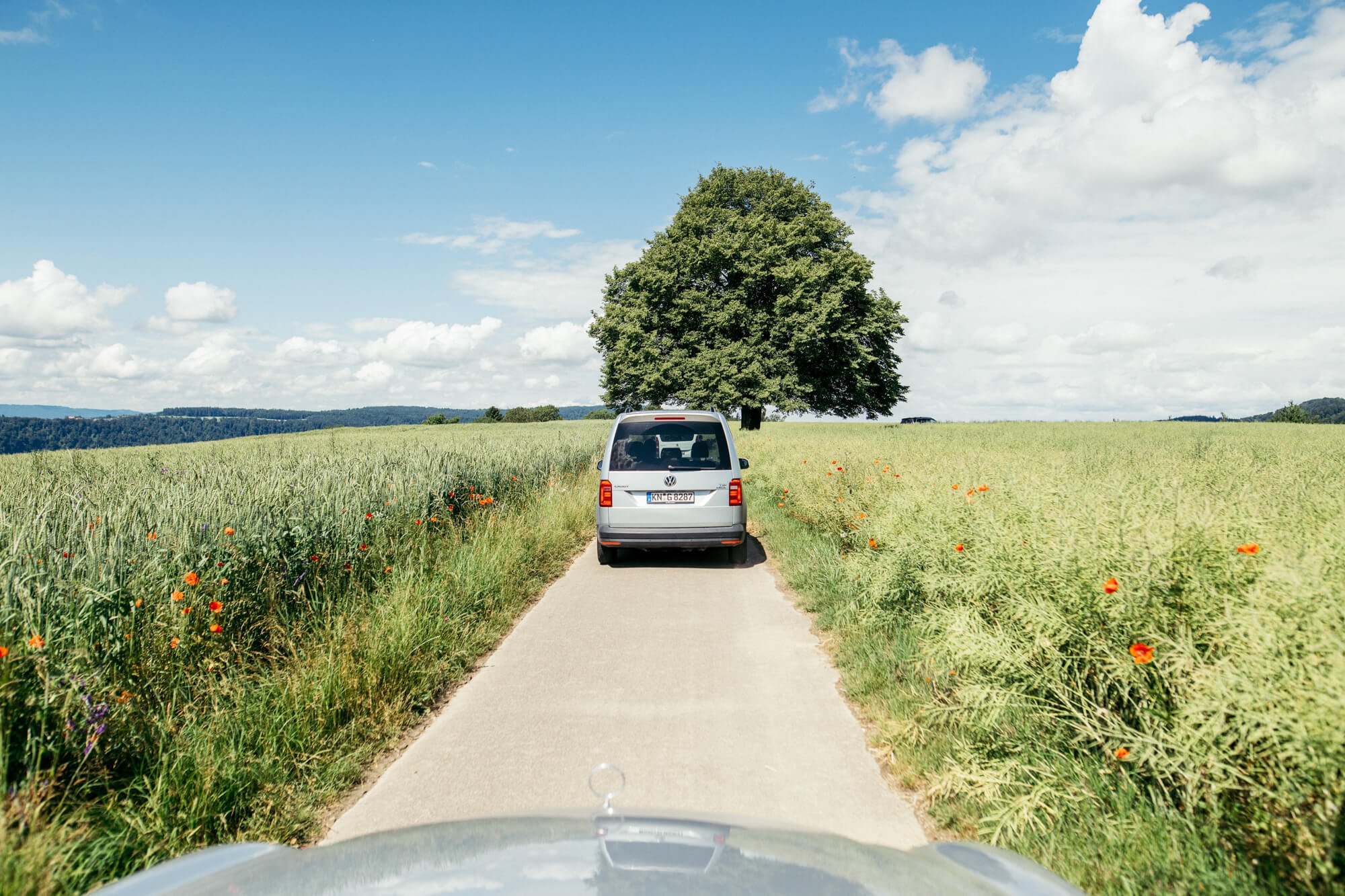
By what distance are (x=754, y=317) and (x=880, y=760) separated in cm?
2946

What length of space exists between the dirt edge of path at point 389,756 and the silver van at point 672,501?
9.80 feet

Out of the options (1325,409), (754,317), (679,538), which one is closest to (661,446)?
(679,538)

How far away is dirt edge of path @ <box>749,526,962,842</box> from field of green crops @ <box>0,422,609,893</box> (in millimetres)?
2614

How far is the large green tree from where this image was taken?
102 ft

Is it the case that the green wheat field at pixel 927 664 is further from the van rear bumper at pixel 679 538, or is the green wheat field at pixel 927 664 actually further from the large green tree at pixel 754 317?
the large green tree at pixel 754 317

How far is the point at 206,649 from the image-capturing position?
13.3ft

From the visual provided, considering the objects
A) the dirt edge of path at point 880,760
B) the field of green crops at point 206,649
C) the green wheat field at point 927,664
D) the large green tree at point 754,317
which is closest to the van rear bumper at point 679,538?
the field of green crops at point 206,649

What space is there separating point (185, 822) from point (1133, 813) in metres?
3.57

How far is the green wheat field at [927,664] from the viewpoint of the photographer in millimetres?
2240

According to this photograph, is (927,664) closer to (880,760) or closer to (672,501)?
(880,760)

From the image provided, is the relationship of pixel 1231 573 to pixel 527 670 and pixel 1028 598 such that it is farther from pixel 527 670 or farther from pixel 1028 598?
pixel 527 670

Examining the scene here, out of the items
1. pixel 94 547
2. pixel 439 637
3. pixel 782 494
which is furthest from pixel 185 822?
pixel 782 494

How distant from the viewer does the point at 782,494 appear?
41.8 feet

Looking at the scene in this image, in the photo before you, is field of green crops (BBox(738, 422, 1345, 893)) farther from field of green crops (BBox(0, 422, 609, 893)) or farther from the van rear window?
the van rear window
